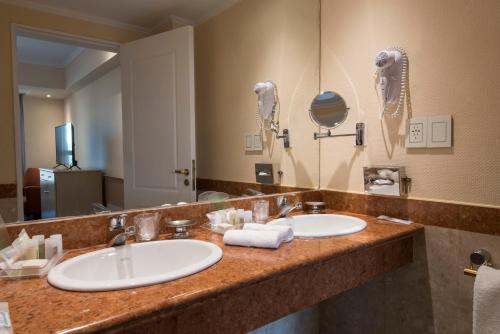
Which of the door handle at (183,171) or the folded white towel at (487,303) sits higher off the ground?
the door handle at (183,171)

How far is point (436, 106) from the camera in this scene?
3.94 ft

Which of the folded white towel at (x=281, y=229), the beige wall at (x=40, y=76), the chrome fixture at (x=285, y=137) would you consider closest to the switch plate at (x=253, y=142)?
the chrome fixture at (x=285, y=137)

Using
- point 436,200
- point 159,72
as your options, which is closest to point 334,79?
point 436,200

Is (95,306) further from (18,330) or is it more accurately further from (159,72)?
(159,72)

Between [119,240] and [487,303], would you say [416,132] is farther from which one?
[119,240]

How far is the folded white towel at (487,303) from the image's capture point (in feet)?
3.07

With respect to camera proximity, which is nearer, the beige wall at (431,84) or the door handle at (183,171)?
the beige wall at (431,84)

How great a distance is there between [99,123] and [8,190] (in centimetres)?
32

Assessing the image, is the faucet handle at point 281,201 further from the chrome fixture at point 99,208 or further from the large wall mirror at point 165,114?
the chrome fixture at point 99,208

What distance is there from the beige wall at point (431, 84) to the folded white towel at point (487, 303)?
0.89 ft

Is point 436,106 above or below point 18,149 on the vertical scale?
above

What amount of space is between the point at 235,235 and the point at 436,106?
2.96 ft

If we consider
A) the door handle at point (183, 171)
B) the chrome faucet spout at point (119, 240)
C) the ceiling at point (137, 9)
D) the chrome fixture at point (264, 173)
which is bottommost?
the chrome faucet spout at point (119, 240)

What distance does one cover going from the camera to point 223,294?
2.35 ft
